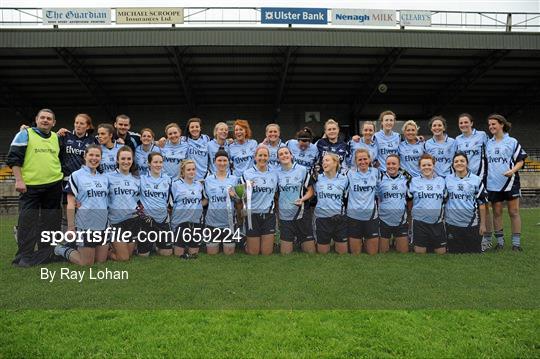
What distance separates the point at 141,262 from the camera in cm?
425

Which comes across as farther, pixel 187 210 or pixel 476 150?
pixel 476 150

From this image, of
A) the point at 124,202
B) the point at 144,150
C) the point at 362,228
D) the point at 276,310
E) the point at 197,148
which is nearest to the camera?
the point at 276,310

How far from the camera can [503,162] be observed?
588 centimetres

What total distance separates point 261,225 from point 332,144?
184 centimetres

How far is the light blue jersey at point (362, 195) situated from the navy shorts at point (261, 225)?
1.05 metres

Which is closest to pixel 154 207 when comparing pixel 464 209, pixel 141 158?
pixel 141 158

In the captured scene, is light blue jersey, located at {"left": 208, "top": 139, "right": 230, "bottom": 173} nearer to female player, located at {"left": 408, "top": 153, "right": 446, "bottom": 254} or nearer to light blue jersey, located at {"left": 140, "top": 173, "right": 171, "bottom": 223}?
light blue jersey, located at {"left": 140, "top": 173, "right": 171, "bottom": 223}

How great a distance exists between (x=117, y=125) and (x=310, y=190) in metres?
3.11

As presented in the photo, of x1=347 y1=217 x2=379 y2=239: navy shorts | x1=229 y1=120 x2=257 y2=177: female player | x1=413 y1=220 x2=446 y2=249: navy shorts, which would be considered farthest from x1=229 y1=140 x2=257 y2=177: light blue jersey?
x1=413 y1=220 x2=446 y2=249: navy shorts

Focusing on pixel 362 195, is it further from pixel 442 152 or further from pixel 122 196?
pixel 122 196

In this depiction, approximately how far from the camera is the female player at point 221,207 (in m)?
→ 4.90

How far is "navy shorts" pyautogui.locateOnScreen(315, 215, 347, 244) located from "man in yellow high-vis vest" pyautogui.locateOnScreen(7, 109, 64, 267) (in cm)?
318

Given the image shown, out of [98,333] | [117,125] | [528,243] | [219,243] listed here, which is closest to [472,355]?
[98,333]

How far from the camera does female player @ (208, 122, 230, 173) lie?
247 inches
